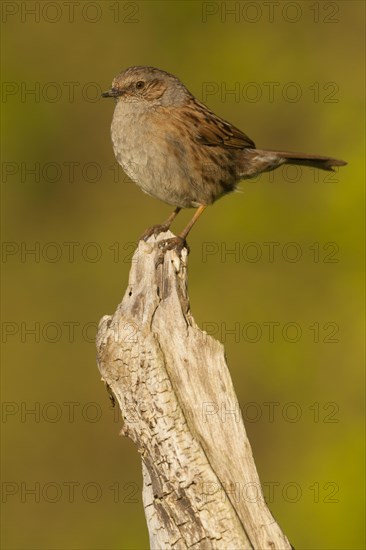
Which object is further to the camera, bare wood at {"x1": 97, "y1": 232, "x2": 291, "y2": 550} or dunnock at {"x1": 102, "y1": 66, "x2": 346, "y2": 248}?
dunnock at {"x1": 102, "y1": 66, "x2": 346, "y2": 248}

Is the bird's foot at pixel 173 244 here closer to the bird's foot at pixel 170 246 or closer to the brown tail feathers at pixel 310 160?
the bird's foot at pixel 170 246

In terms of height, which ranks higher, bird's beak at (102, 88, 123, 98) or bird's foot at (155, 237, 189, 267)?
bird's beak at (102, 88, 123, 98)

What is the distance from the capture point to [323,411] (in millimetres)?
7445

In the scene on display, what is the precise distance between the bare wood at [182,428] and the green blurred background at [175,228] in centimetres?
323

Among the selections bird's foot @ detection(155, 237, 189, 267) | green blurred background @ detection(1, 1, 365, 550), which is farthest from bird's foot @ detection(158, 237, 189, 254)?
green blurred background @ detection(1, 1, 365, 550)

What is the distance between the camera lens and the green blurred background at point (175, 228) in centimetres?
758

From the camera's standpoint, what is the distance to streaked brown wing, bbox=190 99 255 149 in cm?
581

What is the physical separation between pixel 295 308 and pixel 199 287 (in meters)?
0.65

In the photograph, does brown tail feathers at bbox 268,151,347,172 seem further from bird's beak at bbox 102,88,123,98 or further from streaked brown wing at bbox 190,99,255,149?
bird's beak at bbox 102,88,123,98

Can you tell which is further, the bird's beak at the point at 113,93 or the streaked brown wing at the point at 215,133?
the streaked brown wing at the point at 215,133

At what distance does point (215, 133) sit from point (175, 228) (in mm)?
1495

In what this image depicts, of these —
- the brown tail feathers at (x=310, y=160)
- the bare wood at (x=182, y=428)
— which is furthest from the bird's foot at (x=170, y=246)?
the brown tail feathers at (x=310, y=160)

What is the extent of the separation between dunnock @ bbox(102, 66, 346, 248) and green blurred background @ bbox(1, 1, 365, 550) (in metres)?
1.59

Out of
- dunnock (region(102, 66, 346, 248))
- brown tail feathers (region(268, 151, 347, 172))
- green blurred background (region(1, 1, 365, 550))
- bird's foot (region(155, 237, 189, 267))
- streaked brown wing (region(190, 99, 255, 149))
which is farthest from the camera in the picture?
green blurred background (region(1, 1, 365, 550))
